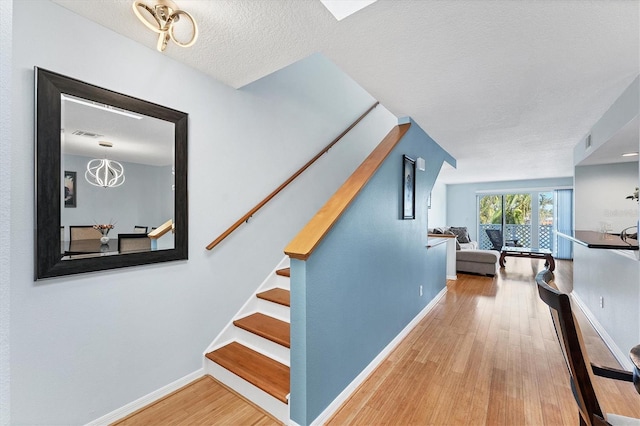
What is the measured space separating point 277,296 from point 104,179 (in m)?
1.50

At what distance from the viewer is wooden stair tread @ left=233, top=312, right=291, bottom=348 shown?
1.95 metres

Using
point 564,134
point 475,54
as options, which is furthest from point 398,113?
point 564,134

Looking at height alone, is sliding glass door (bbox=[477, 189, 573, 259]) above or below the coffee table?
above

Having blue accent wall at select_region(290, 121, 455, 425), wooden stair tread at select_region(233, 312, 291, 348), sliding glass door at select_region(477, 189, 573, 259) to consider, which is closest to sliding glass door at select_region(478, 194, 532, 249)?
sliding glass door at select_region(477, 189, 573, 259)

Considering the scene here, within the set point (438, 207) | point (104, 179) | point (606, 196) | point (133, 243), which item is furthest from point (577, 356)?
point (438, 207)

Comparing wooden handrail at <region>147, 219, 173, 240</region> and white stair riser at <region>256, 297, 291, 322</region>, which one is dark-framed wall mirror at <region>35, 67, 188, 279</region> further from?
white stair riser at <region>256, 297, 291, 322</region>

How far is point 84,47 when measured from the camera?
1.48 metres

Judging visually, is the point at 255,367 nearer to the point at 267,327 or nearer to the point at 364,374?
the point at 267,327

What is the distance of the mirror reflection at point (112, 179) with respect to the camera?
1450mm

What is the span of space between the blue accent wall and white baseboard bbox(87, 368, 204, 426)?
2.81 feet

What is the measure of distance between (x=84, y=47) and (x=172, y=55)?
467 mm

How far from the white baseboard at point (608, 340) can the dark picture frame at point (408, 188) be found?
6.33 ft

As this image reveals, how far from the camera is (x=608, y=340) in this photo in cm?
264

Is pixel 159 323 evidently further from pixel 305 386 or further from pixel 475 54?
pixel 475 54
